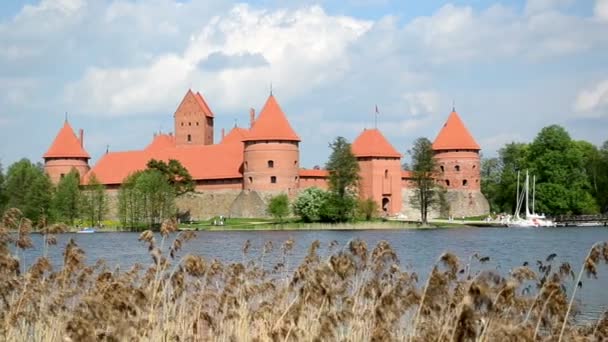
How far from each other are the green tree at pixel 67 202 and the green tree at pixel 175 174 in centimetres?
508

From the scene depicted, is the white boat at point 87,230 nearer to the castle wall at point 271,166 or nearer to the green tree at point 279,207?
the green tree at point 279,207

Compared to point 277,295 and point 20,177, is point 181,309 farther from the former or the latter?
point 20,177

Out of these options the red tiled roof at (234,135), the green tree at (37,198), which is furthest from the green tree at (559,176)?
the green tree at (37,198)

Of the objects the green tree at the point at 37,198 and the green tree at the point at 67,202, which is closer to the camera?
the green tree at the point at 37,198

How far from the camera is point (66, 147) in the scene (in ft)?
183

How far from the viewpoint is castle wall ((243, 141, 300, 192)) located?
4819cm

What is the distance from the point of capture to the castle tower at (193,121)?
5906cm

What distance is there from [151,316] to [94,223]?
41.2 metres

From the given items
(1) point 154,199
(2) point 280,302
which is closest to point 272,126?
(1) point 154,199

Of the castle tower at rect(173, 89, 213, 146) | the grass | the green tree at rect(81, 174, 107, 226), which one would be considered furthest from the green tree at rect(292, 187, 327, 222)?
the grass

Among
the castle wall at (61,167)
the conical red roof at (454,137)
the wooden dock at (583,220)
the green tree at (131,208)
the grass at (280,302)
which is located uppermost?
the conical red roof at (454,137)

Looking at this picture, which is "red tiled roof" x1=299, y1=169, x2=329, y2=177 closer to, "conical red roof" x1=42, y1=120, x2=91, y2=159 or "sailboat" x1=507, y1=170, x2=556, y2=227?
"sailboat" x1=507, y1=170, x2=556, y2=227

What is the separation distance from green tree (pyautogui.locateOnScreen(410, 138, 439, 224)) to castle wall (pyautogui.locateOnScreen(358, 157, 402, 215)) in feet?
15.5

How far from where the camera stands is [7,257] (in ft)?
16.5
